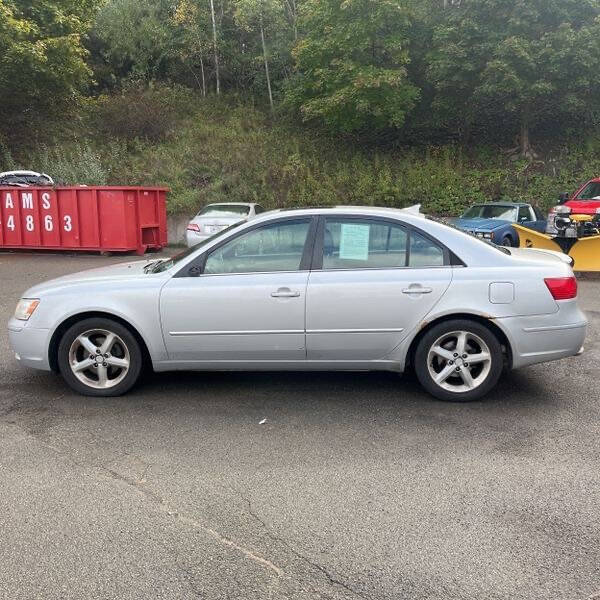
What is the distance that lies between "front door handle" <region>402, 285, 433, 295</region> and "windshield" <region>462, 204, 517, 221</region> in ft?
33.3

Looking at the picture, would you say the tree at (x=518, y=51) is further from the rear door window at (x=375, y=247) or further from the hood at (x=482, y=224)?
the rear door window at (x=375, y=247)

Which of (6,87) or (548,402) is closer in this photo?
(548,402)

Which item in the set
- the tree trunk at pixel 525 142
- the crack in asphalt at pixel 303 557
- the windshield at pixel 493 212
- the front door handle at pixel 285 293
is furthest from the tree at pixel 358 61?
the crack in asphalt at pixel 303 557

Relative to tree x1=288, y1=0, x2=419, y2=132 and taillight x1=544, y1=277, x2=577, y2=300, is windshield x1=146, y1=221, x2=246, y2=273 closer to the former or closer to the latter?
taillight x1=544, y1=277, x2=577, y2=300

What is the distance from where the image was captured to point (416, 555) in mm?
2834

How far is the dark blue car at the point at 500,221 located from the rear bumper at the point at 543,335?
26.5ft

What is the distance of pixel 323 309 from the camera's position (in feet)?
15.4

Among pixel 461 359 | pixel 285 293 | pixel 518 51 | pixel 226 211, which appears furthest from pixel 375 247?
pixel 518 51

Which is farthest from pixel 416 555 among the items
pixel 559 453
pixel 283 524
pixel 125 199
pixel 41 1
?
pixel 41 1

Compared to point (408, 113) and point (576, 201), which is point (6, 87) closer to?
point (408, 113)

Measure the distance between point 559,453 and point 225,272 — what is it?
283 centimetres

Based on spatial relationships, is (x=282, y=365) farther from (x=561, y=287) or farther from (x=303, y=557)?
(x=561, y=287)

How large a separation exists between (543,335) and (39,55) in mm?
19951

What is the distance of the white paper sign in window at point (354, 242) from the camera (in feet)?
15.9
